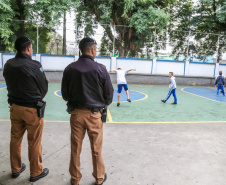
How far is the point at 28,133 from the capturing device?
2.92m

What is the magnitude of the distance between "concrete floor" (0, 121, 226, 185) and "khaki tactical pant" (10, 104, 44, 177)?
0.23 metres

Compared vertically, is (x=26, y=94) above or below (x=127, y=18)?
below

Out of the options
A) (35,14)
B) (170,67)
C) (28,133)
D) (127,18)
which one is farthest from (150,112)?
(35,14)

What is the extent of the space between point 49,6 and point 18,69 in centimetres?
1422

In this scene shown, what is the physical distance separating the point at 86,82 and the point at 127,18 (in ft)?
51.9

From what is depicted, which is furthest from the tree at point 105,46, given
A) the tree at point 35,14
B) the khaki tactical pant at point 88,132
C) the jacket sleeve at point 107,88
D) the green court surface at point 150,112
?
the khaki tactical pant at point 88,132

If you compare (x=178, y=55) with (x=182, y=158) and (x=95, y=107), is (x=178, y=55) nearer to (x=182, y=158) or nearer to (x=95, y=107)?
(x=182, y=158)

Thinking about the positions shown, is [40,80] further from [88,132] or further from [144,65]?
[144,65]

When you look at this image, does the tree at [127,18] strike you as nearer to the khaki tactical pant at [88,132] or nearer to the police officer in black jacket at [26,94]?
the police officer in black jacket at [26,94]

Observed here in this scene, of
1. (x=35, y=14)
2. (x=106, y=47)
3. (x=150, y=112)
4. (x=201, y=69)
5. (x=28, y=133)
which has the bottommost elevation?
(x=150, y=112)

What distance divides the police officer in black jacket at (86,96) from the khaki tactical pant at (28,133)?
0.52m

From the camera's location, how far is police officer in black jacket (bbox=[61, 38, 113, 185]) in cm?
271

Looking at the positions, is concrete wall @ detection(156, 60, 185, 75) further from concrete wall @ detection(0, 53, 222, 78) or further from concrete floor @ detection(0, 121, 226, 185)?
concrete floor @ detection(0, 121, 226, 185)

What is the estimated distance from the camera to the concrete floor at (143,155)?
3191mm
